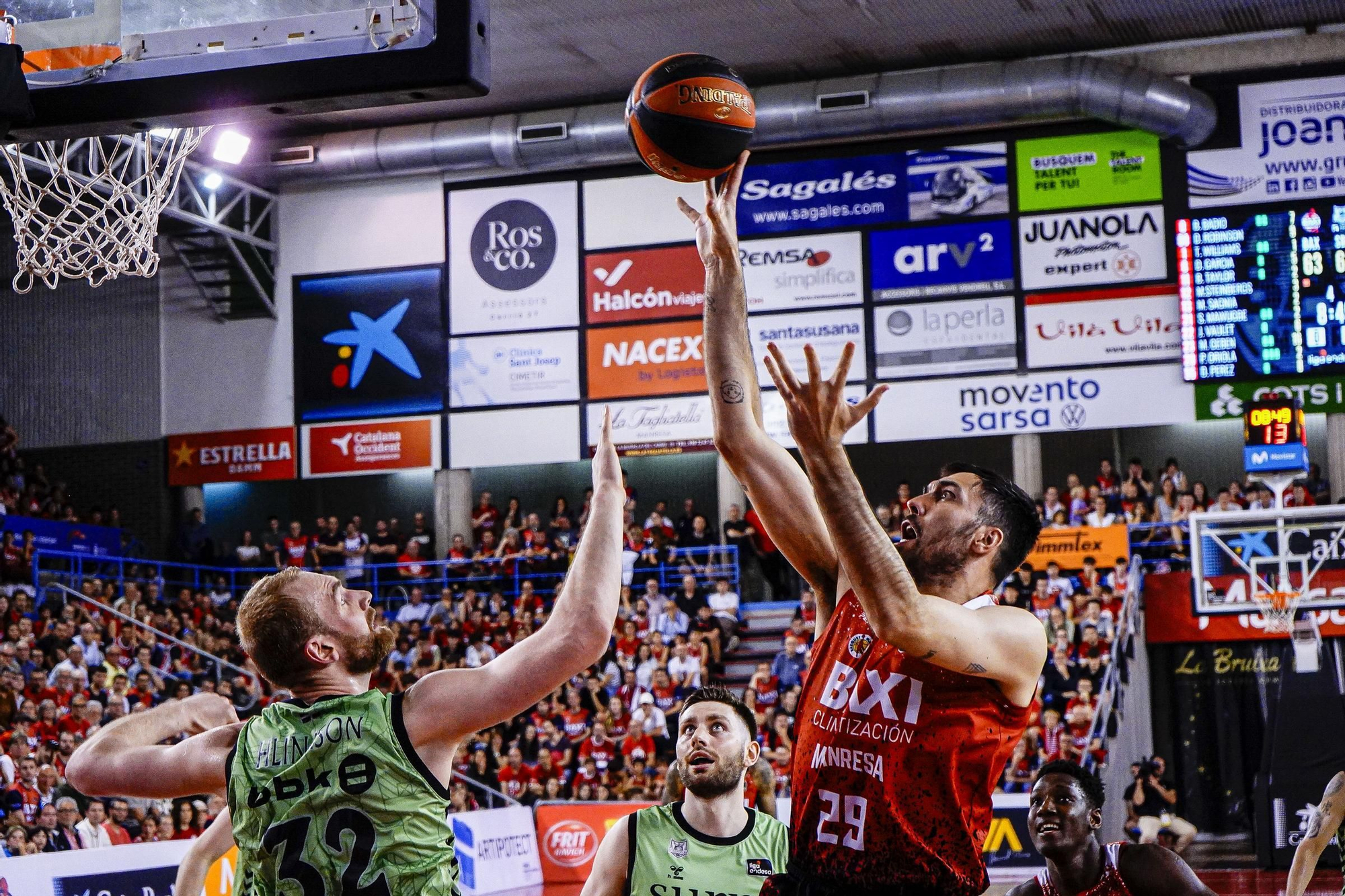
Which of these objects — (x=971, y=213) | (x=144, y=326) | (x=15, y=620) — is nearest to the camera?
(x=15, y=620)

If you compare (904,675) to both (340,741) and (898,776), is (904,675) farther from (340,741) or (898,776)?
(340,741)

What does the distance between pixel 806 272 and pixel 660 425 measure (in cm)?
332

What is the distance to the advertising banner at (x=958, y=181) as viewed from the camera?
22.6 metres

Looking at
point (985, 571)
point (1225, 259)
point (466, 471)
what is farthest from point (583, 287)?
point (985, 571)

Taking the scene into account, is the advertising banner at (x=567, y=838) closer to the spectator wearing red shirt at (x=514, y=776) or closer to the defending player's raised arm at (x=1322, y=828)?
the spectator wearing red shirt at (x=514, y=776)

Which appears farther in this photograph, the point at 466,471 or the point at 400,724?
the point at 466,471

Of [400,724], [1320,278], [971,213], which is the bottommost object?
[400,724]

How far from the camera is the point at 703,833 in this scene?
5512 mm

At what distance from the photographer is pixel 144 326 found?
2633 centimetres

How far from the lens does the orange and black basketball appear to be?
5.45m

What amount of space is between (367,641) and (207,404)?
23536mm

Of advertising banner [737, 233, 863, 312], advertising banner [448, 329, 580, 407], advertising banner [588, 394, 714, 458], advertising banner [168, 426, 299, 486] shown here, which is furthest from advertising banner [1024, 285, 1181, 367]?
advertising banner [168, 426, 299, 486]

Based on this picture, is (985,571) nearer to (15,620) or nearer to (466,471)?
(15,620)

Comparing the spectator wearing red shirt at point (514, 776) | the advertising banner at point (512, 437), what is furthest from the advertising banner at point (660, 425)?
the spectator wearing red shirt at point (514, 776)
